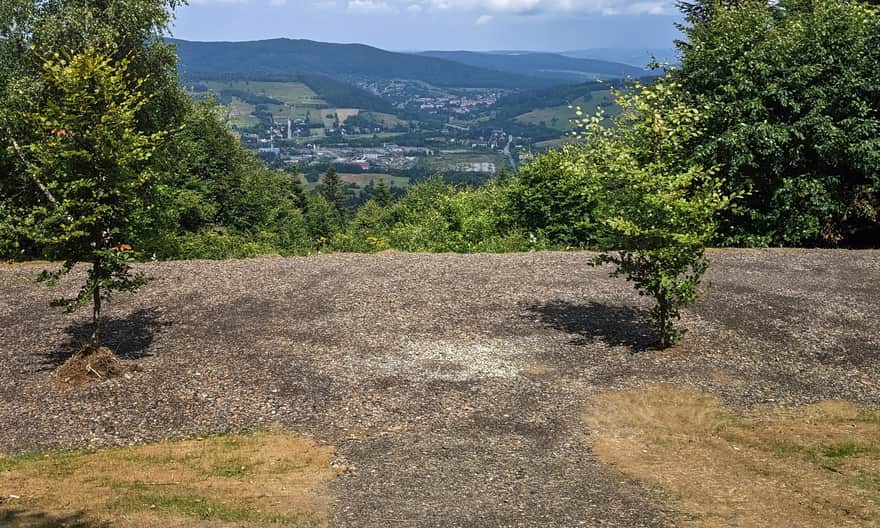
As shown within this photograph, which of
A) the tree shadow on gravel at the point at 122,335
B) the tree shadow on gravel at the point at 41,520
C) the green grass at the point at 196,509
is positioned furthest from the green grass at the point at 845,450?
the tree shadow on gravel at the point at 122,335

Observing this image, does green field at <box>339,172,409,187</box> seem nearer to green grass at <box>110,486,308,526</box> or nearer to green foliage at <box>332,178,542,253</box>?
green foliage at <box>332,178,542,253</box>

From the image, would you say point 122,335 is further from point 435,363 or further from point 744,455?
point 744,455

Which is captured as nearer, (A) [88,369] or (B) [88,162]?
(B) [88,162]

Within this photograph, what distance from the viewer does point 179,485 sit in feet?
33.2

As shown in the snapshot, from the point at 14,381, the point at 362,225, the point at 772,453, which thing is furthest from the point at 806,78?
the point at 362,225

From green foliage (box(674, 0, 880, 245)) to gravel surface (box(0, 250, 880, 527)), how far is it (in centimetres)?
411

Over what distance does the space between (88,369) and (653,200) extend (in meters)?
10.8

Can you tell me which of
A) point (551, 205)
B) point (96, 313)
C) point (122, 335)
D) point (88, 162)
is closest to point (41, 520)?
point (96, 313)

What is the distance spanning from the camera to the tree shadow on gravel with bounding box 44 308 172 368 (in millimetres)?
15241

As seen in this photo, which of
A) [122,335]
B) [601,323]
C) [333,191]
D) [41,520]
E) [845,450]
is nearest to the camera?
[41,520]

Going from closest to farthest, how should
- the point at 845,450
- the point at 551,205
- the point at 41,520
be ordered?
the point at 41,520, the point at 845,450, the point at 551,205

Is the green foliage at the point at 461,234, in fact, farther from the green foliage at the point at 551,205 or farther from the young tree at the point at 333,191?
the young tree at the point at 333,191

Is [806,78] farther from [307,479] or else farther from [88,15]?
[88,15]

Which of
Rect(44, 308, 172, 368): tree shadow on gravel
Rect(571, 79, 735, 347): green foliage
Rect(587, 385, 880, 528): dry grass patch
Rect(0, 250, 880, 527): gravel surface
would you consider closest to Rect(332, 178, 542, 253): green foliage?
Rect(0, 250, 880, 527): gravel surface
